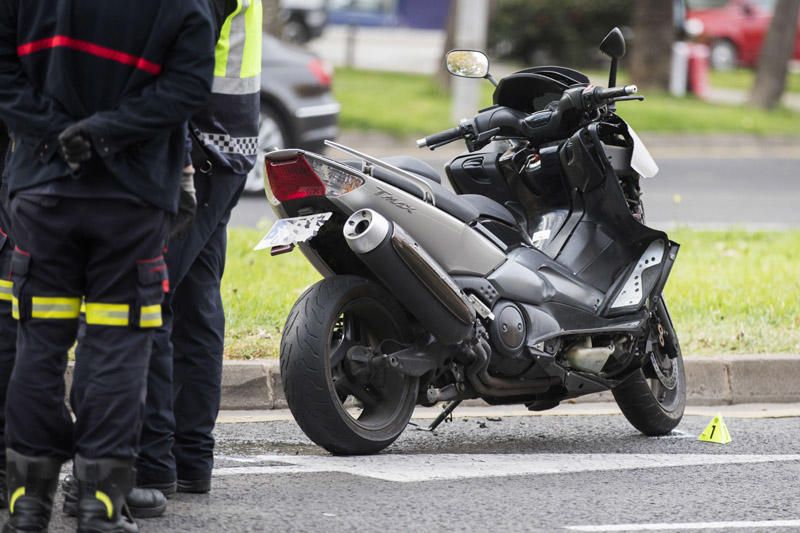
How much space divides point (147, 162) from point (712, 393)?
358 cm

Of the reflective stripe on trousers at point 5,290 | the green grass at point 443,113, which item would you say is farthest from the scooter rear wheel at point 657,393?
the green grass at point 443,113

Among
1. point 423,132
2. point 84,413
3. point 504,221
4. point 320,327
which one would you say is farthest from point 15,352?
point 423,132

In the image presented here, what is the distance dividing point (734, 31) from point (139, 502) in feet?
92.3

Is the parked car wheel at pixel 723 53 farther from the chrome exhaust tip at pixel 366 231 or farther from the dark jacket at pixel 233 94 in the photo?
the dark jacket at pixel 233 94

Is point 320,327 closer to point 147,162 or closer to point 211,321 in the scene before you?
point 211,321

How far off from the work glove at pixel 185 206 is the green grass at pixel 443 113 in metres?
12.3

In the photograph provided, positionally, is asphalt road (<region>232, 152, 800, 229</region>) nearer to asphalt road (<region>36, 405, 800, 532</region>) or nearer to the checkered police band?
asphalt road (<region>36, 405, 800, 532</region>)

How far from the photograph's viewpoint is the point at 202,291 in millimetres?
4750

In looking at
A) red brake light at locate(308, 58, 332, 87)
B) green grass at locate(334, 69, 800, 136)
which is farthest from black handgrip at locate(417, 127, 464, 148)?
green grass at locate(334, 69, 800, 136)

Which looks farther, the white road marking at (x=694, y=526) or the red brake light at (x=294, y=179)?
the red brake light at (x=294, y=179)

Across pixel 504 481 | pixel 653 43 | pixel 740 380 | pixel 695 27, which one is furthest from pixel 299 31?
pixel 504 481

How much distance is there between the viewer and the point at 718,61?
31.3 m

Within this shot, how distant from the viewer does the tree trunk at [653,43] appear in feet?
70.3

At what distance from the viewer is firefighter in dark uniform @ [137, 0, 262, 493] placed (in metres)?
4.53
